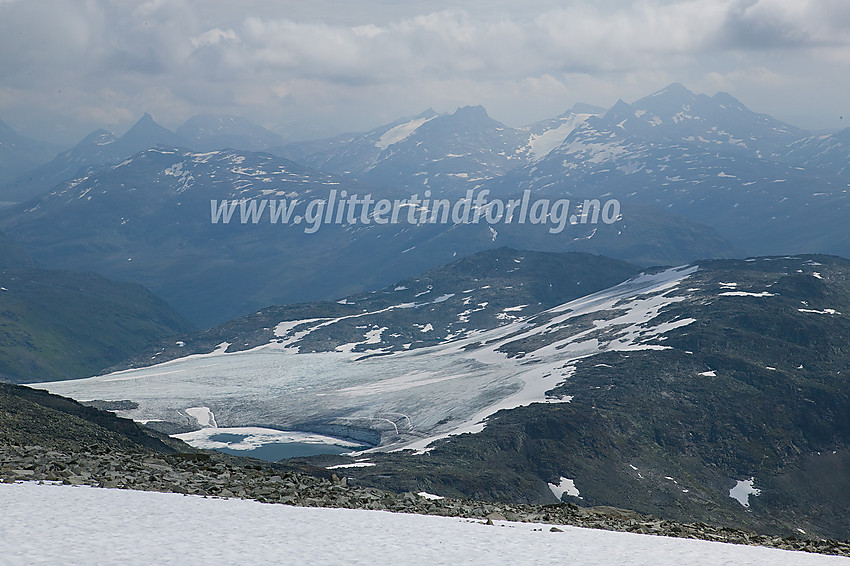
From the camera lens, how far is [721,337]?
7736 inches

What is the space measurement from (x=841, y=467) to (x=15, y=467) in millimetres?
137945

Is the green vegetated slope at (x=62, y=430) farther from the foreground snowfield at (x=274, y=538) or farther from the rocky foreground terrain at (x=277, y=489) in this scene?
the foreground snowfield at (x=274, y=538)

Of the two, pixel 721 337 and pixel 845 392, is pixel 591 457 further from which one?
pixel 721 337

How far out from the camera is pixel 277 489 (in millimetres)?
38812

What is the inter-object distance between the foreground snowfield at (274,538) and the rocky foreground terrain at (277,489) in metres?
2.11

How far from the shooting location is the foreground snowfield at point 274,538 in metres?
26.4

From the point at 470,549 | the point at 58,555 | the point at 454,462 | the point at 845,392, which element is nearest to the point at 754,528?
the point at 454,462

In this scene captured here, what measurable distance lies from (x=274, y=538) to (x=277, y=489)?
974 cm

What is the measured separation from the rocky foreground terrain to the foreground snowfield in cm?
211

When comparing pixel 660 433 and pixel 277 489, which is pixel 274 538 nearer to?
pixel 277 489

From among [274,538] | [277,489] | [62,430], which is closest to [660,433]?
[62,430]

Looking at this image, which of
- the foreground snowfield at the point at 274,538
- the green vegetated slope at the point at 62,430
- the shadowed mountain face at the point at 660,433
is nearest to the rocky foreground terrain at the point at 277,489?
the foreground snowfield at the point at 274,538

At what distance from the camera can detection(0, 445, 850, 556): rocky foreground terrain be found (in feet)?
123

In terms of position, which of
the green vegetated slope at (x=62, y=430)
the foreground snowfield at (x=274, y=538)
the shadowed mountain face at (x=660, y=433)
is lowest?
the shadowed mountain face at (x=660, y=433)
